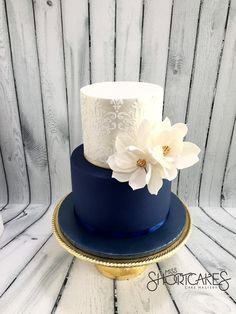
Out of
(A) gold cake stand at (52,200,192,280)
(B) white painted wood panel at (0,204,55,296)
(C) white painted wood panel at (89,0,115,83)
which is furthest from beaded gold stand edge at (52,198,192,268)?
(C) white painted wood panel at (89,0,115,83)

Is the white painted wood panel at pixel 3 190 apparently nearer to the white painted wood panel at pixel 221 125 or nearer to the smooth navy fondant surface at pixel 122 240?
the smooth navy fondant surface at pixel 122 240

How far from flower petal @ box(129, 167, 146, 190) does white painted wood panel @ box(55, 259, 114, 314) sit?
15.7 inches

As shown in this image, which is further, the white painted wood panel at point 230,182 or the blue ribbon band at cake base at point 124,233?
the white painted wood panel at point 230,182

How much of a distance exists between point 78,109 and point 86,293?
65 cm

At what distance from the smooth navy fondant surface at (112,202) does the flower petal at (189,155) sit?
12 cm

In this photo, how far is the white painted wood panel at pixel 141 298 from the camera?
754mm

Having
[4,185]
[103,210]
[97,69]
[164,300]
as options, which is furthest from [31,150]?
[164,300]

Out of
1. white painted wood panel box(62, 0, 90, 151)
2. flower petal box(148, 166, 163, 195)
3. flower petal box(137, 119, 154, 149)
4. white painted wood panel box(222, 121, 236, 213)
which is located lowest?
white painted wood panel box(222, 121, 236, 213)

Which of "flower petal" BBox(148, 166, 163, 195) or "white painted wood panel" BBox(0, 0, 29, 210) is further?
"white painted wood panel" BBox(0, 0, 29, 210)

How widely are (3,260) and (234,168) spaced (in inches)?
39.2

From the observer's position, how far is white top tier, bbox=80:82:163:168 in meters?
0.64

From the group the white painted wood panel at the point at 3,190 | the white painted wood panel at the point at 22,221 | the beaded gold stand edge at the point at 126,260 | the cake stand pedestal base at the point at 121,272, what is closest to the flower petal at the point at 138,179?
the beaded gold stand edge at the point at 126,260

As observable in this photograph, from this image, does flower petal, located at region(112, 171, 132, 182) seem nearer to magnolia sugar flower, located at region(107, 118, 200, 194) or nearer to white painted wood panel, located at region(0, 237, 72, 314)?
magnolia sugar flower, located at region(107, 118, 200, 194)

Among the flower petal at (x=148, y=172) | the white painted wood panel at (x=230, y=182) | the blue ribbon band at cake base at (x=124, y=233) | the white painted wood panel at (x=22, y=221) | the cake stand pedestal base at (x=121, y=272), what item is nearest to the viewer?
the flower petal at (x=148, y=172)
